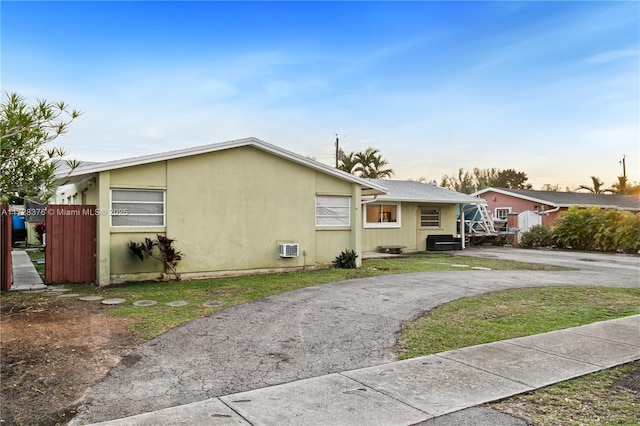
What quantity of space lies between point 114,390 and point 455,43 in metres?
13.6

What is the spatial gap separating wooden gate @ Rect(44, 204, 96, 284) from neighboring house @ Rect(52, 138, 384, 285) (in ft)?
1.51

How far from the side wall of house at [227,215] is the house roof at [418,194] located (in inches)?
251

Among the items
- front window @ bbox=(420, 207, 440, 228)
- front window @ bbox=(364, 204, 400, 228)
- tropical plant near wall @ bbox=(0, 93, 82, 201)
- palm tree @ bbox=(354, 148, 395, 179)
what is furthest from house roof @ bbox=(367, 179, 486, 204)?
tropical plant near wall @ bbox=(0, 93, 82, 201)

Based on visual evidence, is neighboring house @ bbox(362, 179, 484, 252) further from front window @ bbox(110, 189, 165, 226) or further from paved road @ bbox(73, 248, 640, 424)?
front window @ bbox(110, 189, 165, 226)

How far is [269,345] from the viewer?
18.1 ft

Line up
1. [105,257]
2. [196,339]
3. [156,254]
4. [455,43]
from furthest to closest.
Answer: [455,43]
[156,254]
[105,257]
[196,339]

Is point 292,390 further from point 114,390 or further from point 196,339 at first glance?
point 196,339

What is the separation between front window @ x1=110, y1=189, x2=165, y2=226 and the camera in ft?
33.9

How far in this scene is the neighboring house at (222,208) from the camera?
1030cm

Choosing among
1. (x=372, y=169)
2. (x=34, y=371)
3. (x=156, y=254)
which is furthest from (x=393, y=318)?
(x=372, y=169)

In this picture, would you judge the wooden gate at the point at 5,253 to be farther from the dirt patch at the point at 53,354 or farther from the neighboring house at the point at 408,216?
the neighboring house at the point at 408,216

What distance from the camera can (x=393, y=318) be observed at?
23.1 feet

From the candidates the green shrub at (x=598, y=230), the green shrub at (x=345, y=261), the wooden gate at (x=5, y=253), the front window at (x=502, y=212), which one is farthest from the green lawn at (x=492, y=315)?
the front window at (x=502, y=212)

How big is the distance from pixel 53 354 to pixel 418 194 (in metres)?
17.6
